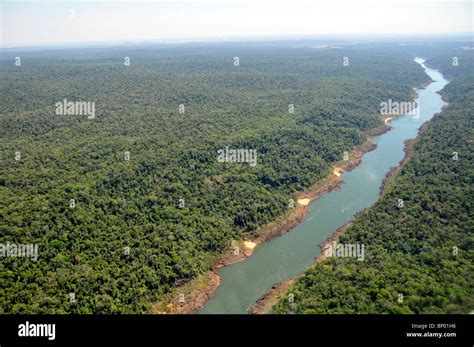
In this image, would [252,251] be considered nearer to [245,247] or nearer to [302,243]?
[245,247]

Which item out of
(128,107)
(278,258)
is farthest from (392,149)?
(128,107)

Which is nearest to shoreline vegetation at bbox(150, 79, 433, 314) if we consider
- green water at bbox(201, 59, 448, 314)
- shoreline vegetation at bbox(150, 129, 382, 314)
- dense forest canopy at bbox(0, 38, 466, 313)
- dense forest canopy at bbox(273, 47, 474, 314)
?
shoreline vegetation at bbox(150, 129, 382, 314)

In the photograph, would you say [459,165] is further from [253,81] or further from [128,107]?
[253,81]

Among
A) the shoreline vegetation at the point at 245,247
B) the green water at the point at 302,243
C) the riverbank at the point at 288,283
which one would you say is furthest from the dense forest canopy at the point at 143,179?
the riverbank at the point at 288,283

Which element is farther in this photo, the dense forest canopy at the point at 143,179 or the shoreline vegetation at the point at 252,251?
the shoreline vegetation at the point at 252,251

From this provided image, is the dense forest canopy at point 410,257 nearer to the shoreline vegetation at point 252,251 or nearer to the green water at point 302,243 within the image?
the shoreline vegetation at point 252,251

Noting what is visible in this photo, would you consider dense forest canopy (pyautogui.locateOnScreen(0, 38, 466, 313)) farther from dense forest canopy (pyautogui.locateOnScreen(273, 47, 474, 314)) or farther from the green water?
dense forest canopy (pyautogui.locateOnScreen(273, 47, 474, 314))
